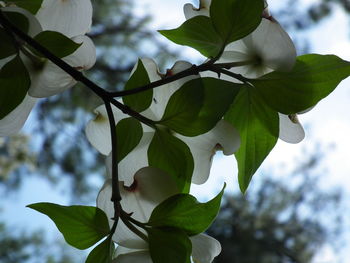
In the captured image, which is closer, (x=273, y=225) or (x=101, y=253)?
(x=101, y=253)

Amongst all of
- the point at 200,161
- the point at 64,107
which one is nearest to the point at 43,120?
the point at 64,107

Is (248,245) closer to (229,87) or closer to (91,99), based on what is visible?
(91,99)

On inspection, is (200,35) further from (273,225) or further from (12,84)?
(273,225)

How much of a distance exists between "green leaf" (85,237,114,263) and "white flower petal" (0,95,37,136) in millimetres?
59

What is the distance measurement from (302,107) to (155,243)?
0.25 ft

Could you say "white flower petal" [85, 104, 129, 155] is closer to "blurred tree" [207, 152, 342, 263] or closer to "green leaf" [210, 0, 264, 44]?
"green leaf" [210, 0, 264, 44]

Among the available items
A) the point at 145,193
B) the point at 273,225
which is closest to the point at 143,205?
the point at 145,193

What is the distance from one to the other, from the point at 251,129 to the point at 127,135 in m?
0.05

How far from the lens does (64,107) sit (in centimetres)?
247

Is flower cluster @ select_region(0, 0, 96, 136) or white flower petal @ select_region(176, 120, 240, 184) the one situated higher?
flower cluster @ select_region(0, 0, 96, 136)

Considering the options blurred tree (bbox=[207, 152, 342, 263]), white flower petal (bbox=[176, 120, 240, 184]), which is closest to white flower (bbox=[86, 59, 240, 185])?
white flower petal (bbox=[176, 120, 240, 184])

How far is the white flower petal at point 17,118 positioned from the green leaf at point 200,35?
0.06 meters

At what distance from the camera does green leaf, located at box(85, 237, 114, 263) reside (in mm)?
184

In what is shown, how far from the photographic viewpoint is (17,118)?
20 centimetres
